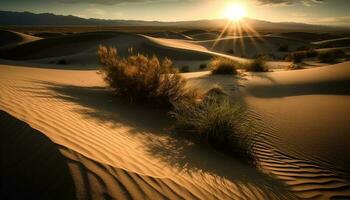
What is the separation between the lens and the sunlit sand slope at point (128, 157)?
3072 millimetres

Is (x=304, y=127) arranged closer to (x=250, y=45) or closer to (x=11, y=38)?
(x=250, y=45)

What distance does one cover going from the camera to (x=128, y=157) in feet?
12.7

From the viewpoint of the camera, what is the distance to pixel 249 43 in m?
41.1

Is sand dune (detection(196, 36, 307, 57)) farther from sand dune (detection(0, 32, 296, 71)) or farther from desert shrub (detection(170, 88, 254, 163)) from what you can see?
desert shrub (detection(170, 88, 254, 163))

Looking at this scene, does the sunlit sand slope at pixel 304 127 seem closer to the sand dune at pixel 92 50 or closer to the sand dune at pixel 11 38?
the sand dune at pixel 92 50

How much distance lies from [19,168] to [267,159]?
13.6 ft

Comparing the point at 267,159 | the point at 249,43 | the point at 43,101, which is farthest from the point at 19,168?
the point at 249,43

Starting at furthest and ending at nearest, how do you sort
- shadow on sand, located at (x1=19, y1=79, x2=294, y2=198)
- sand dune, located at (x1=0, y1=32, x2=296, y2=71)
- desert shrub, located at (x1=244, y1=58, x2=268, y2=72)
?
1. sand dune, located at (x1=0, y1=32, x2=296, y2=71)
2. desert shrub, located at (x1=244, y1=58, x2=268, y2=72)
3. shadow on sand, located at (x1=19, y1=79, x2=294, y2=198)

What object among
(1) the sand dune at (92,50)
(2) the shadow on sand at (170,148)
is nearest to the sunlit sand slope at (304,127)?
(2) the shadow on sand at (170,148)

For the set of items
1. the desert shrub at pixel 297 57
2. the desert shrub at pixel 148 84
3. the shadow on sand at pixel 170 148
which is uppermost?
the desert shrub at pixel 148 84

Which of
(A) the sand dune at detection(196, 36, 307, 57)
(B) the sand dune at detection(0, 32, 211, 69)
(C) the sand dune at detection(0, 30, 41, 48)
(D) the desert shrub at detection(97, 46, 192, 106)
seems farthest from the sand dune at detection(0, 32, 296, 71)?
(D) the desert shrub at detection(97, 46, 192, 106)

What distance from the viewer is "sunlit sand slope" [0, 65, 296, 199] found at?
3.07 meters

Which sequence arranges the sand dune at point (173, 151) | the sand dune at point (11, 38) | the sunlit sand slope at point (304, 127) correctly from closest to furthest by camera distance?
the sand dune at point (173, 151), the sunlit sand slope at point (304, 127), the sand dune at point (11, 38)

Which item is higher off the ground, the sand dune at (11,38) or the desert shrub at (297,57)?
the sand dune at (11,38)
